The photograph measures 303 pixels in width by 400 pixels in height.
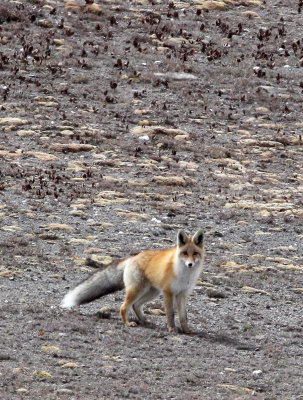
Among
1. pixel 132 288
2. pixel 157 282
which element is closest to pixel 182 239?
pixel 157 282

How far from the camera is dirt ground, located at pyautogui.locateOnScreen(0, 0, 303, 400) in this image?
10297mm

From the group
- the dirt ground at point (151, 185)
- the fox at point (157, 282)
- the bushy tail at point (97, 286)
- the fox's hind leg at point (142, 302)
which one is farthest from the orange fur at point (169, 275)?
the dirt ground at point (151, 185)

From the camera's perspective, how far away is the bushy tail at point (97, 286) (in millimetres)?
12070

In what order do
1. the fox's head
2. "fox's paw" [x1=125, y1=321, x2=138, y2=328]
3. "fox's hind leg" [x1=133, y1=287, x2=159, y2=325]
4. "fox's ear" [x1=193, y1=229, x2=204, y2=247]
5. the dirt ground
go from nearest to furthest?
the dirt ground → the fox's head → "fox's paw" [x1=125, y1=321, x2=138, y2=328] → "fox's ear" [x1=193, y1=229, x2=204, y2=247] → "fox's hind leg" [x1=133, y1=287, x2=159, y2=325]

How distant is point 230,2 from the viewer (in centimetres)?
3878

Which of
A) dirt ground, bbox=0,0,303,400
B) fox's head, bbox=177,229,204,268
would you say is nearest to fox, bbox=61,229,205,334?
fox's head, bbox=177,229,204,268

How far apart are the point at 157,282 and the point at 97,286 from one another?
3.21ft

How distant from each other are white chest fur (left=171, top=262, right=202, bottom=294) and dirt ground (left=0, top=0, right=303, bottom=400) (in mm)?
711

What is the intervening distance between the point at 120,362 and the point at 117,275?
8.00 ft

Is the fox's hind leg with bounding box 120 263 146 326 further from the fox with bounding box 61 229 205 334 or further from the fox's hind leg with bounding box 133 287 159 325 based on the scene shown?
the fox's hind leg with bounding box 133 287 159 325

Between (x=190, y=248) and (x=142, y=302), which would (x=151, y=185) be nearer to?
(x=142, y=302)

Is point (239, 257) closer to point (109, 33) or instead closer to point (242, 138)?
point (242, 138)

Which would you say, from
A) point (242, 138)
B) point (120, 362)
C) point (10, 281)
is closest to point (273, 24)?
point (242, 138)

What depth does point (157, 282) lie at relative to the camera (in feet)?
39.1
